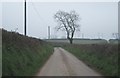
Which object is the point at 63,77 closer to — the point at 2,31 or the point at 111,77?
the point at 111,77

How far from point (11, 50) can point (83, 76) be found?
17.1 ft

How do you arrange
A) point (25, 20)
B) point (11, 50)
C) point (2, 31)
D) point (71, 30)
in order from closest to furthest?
point (11, 50), point (2, 31), point (25, 20), point (71, 30)

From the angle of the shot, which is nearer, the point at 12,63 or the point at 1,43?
the point at 12,63

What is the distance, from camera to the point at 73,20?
10412cm

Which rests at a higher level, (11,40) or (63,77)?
(11,40)

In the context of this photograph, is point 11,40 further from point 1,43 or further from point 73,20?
point 73,20

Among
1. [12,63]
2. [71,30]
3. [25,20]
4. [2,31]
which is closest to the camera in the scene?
[12,63]

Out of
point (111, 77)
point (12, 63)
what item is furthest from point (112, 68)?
point (12, 63)

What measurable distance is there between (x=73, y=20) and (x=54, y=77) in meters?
87.0

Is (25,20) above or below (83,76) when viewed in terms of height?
above

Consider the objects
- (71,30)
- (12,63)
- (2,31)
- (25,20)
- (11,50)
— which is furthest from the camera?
(71,30)

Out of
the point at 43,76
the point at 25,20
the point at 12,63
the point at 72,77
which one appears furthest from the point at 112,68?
the point at 25,20

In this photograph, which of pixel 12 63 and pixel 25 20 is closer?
pixel 12 63

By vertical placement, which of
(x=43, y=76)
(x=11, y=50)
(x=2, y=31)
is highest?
(x=2, y=31)
